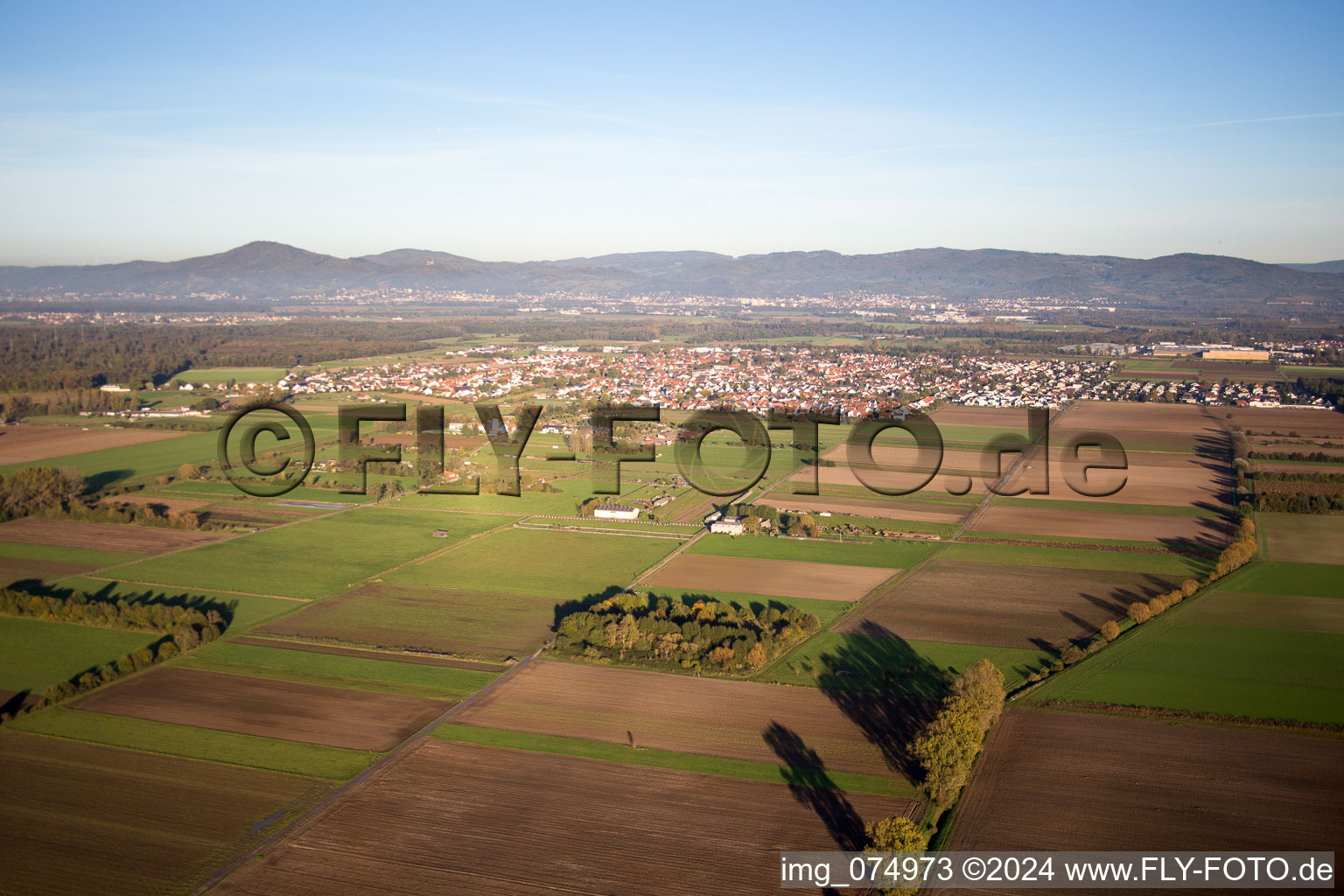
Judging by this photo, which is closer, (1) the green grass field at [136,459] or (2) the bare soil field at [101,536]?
(2) the bare soil field at [101,536]

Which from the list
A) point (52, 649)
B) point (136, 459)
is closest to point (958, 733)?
point (52, 649)

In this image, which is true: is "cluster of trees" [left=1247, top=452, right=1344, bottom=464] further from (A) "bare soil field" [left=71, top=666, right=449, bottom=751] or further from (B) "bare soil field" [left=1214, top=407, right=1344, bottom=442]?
(A) "bare soil field" [left=71, top=666, right=449, bottom=751]

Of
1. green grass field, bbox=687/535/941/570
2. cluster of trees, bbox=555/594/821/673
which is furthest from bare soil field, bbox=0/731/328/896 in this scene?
green grass field, bbox=687/535/941/570

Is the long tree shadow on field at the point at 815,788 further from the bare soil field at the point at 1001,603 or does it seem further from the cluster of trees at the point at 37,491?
the cluster of trees at the point at 37,491

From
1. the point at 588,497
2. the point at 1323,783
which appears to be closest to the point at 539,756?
the point at 1323,783

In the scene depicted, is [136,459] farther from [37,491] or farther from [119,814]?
[119,814]

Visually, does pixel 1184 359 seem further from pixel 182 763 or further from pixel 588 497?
pixel 182 763

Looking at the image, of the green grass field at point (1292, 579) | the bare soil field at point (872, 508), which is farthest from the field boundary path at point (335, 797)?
the green grass field at point (1292, 579)
